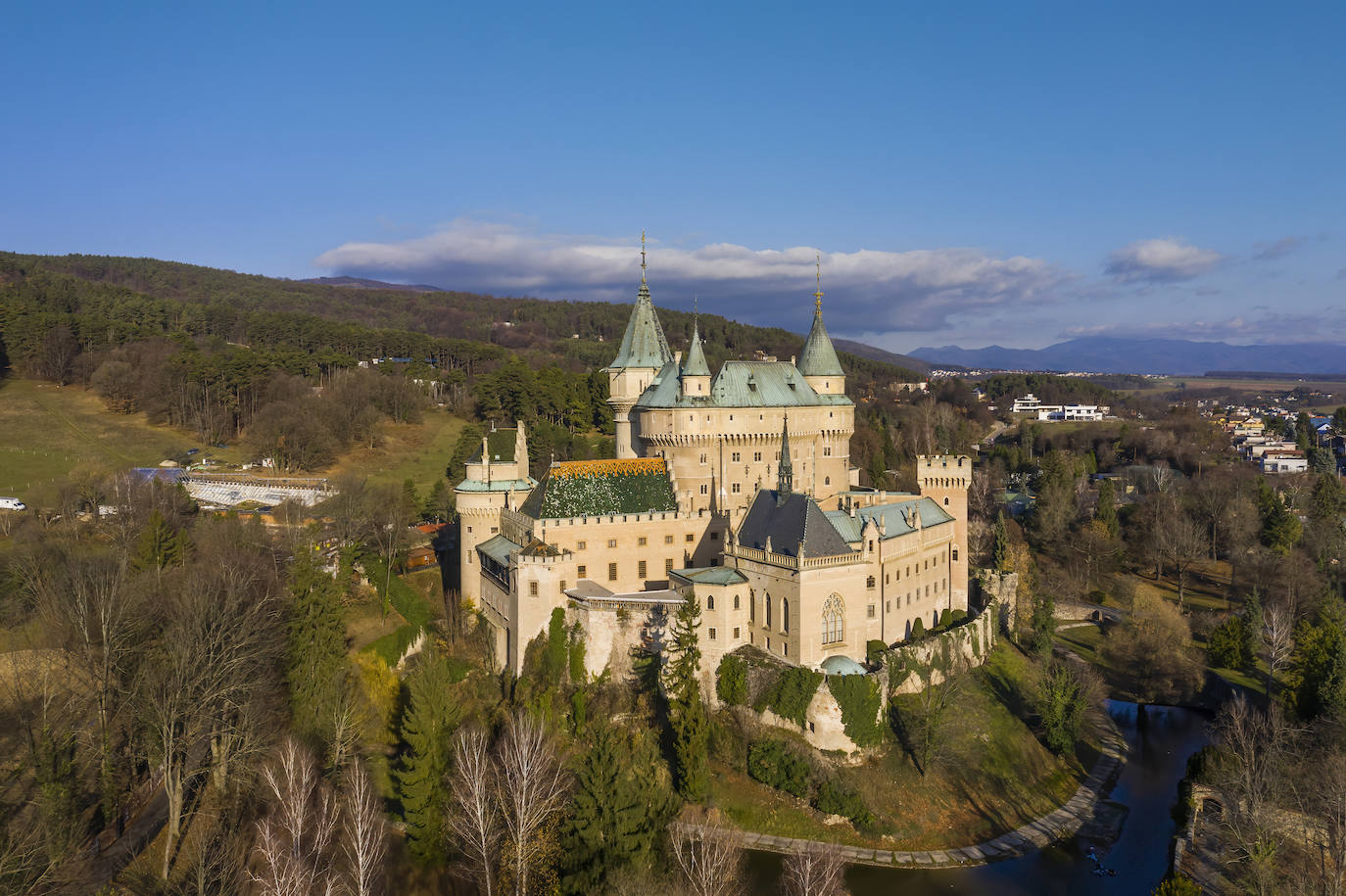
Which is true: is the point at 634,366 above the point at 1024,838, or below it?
above

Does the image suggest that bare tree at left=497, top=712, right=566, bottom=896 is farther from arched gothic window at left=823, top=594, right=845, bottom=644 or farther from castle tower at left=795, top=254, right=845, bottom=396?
castle tower at left=795, top=254, right=845, bottom=396

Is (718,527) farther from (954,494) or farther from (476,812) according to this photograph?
(476,812)

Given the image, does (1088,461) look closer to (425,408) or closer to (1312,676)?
(1312,676)

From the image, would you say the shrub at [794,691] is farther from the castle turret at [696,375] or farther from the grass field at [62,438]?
the grass field at [62,438]

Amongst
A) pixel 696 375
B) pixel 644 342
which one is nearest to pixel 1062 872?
pixel 696 375

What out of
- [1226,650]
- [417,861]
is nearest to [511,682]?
[417,861]

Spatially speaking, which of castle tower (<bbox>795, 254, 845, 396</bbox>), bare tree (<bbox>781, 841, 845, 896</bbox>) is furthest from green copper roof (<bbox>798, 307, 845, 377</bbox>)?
bare tree (<bbox>781, 841, 845, 896</bbox>)
